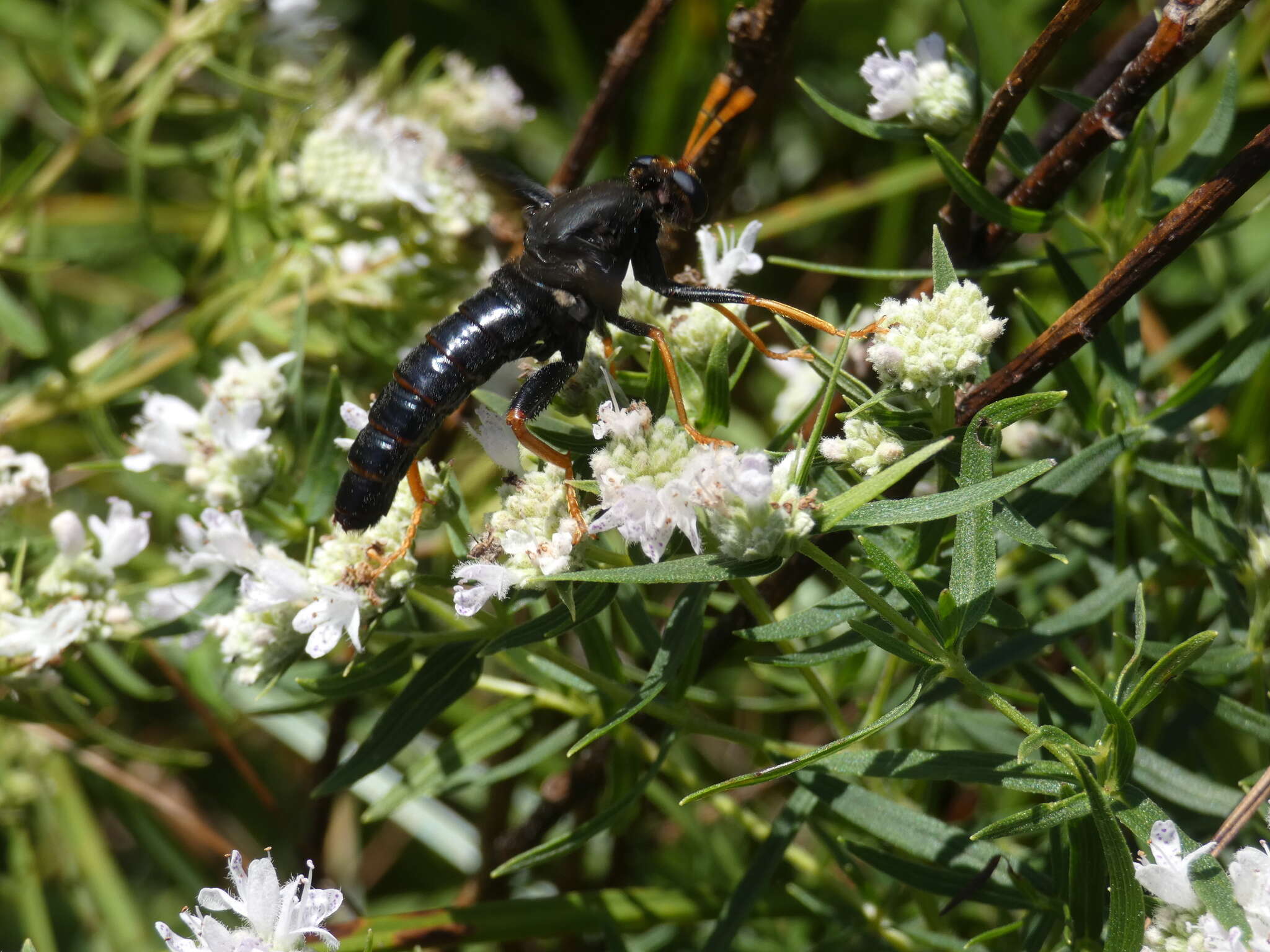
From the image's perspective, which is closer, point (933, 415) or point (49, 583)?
point (933, 415)

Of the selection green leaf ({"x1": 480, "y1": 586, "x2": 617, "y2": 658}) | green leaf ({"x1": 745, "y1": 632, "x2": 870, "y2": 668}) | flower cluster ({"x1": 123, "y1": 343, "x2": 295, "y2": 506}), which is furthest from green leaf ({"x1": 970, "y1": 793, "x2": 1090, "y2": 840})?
flower cluster ({"x1": 123, "y1": 343, "x2": 295, "y2": 506})

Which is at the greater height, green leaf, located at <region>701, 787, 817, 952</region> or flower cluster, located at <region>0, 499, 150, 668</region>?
flower cluster, located at <region>0, 499, 150, 668</region>

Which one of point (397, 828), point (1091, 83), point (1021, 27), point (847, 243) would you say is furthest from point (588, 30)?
point (397, 828)

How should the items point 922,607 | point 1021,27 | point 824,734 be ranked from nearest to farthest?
point 922,607, point 824,734, point 1021,27

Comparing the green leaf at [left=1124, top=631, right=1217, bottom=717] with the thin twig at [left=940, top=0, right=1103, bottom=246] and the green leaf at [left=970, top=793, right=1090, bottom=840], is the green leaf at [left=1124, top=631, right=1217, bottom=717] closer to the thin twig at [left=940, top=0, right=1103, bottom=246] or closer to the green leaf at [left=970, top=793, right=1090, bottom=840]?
the green leaf at [left=970, top=793, right=1090, bottom=840]

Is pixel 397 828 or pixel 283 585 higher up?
pixel 283 585

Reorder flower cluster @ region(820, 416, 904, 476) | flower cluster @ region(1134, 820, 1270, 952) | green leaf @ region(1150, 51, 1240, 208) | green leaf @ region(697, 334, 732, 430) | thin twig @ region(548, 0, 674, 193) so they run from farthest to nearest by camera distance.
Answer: thin twig @ region(548, 0, 674, 193), green leaf @ region(1150, 51, 1240, 208), green leaf @ region(697, 334, 732, 430), flower cluster @ region(820, 416, 904, 476), flower cluster @ region(1134, 820, 1270, 952)

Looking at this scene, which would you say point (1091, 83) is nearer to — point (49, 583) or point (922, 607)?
point (922, 607)
